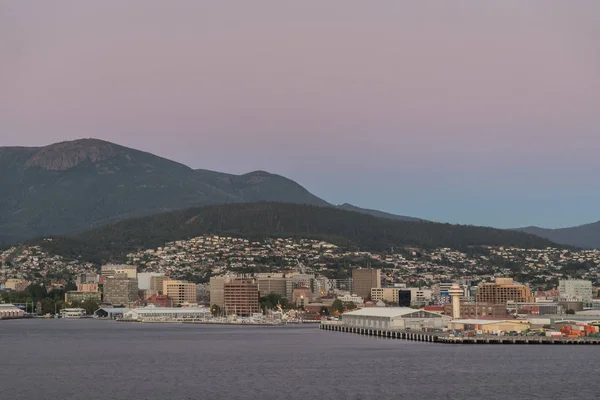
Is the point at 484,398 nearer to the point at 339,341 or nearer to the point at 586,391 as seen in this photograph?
the point at 586,391

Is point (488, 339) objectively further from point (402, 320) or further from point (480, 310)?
point (480, 310)

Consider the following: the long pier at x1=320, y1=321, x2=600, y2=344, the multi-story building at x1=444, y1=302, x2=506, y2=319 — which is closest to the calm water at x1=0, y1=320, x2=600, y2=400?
the long pier at x1=320, y1=321, x2=600, y2=344

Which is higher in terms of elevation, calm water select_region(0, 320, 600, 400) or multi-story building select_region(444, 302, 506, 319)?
multi-story building select_region(444, 302, 506, 319)

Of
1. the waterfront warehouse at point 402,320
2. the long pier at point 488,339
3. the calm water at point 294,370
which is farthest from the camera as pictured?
the waterfront warehouse at point 402,320

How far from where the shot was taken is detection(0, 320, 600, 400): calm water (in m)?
75.8

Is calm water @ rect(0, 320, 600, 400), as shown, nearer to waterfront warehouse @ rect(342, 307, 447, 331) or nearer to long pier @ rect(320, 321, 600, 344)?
long pier @ rect(320, 321, 600, 344)

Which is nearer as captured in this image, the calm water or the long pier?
the calm water

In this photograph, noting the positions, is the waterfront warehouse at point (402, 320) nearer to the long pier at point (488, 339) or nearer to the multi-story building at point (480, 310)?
the long pier at point (488, 339)

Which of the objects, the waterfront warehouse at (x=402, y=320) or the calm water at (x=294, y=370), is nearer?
the calm water at (x=294, y=370)

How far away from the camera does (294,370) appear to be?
9131 cm

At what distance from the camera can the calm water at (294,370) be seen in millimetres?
75750

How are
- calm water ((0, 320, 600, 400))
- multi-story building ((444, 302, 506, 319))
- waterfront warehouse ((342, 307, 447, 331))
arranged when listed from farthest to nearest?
1. multi-story building ((444, 302, 506, 319))
2. waterfront warehouse ((342, 307, 447, 331))
3. calm water ((0, 320, 600, 400))

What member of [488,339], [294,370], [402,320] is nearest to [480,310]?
[402,320]

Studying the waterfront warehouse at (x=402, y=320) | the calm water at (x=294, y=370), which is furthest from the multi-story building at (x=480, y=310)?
the calm water at (x=294, y=370)
